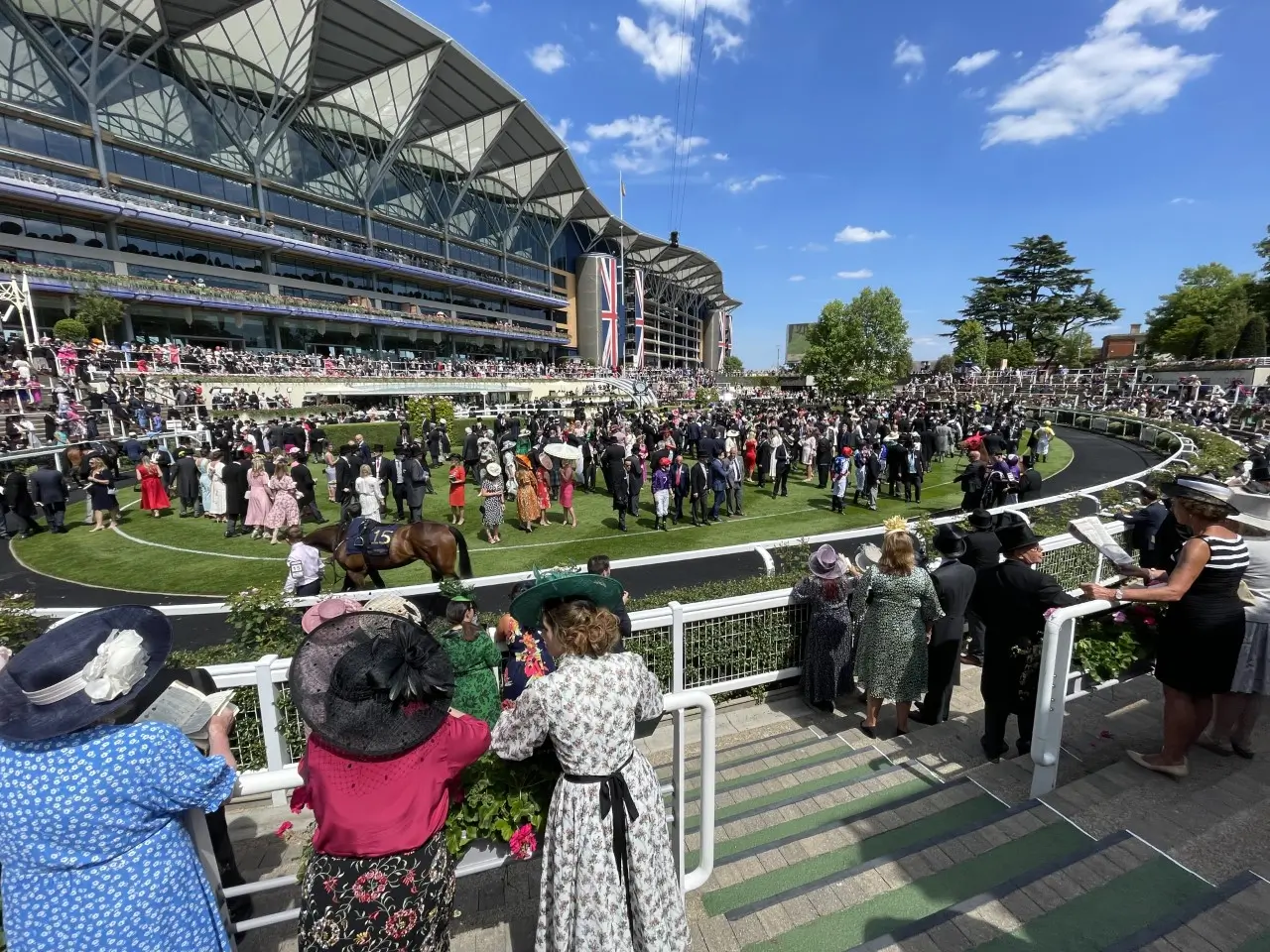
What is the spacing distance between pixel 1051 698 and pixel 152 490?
53.5ft

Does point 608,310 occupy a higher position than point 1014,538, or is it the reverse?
point 608,310

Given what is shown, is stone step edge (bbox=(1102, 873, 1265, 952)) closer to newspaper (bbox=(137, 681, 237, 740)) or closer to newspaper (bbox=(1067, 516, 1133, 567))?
newspaper (bbox=(1067, 516, 1133, 567))

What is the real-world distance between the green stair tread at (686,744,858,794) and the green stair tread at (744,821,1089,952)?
121 cm

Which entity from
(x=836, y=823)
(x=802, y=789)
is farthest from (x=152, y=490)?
(x=836, y=823)

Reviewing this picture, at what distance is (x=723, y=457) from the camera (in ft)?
41.2

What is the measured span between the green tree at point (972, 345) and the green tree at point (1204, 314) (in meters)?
14.4

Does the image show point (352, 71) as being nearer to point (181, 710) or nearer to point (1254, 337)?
point (181, 710)

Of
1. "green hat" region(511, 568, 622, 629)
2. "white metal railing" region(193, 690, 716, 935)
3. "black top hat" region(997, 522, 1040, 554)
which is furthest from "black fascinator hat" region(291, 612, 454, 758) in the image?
"black top hat" region(997, 522, 1040, 554)

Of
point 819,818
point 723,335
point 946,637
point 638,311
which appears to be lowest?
point 819,818

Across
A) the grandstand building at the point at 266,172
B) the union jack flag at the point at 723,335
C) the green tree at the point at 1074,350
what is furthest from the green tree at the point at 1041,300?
the union jack flag at the point at 723,335

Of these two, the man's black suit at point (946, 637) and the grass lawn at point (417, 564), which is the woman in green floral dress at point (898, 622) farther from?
the grass lawn at point (417, 564)

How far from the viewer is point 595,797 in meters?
1.88

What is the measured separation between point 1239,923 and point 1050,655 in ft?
3.64

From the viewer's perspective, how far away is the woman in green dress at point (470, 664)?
292 cm
